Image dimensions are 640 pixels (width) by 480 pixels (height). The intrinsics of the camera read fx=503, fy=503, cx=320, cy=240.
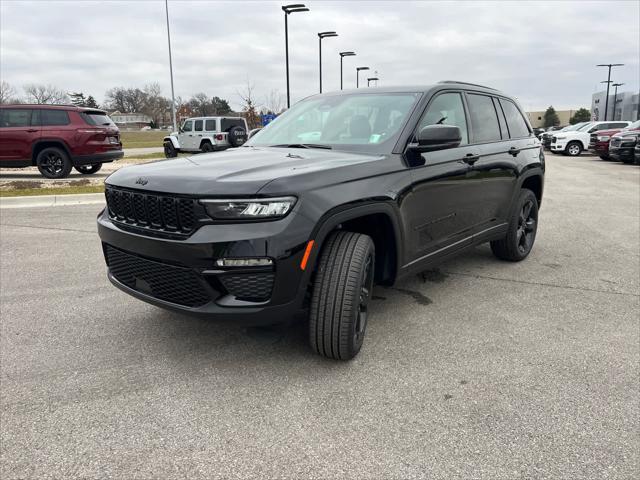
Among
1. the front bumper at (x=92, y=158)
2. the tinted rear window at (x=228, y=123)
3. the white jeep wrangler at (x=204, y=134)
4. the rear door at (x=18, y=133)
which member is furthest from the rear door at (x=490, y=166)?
the tinted rear window at (x=228, y=123)

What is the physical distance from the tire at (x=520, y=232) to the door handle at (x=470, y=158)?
42.7 inches

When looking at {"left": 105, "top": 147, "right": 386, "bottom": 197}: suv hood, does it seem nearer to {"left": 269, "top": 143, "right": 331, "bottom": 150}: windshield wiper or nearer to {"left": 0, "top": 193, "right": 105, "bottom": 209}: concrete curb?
{"left": 269, "top": 143, "right": 331, "bottom": 150}: windshield wiper

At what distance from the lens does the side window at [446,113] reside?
Result: 12.3 ft

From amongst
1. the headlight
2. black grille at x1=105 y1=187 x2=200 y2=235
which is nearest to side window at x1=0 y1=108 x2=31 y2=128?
black grille at x1=105 y1=187 x2=200 y2=235

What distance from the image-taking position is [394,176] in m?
3.24

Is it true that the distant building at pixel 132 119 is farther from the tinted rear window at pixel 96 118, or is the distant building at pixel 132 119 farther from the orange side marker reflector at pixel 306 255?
the orange side marker reflector at pixel 306 255

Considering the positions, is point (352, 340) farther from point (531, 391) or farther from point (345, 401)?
point (531, 391)

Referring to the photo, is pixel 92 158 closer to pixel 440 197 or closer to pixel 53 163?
pixel 53 163

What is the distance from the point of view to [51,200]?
355 inches

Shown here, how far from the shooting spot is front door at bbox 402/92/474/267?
3.45 metres

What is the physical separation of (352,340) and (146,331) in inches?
59.9

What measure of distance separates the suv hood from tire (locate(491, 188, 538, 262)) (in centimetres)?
237

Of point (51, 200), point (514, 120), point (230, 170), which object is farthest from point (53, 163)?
point (230, 170)

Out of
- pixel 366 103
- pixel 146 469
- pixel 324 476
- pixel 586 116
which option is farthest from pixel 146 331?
pixel 586 116
